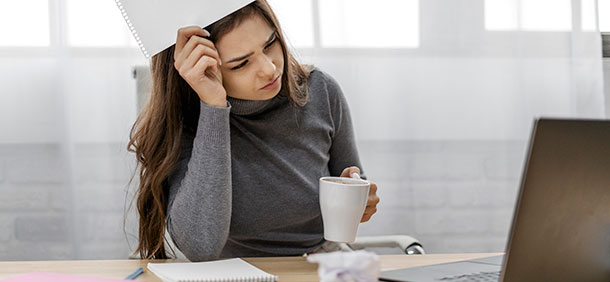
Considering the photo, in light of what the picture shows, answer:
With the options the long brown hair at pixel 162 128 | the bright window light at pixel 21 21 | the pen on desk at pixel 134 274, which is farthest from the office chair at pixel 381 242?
the pen on desk at pixel 134 274

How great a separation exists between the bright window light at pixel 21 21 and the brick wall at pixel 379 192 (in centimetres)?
28

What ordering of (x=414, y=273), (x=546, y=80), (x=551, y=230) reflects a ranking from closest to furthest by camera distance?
(x=551, y=230) → (x=414, y=273) → (x=546, y=80)

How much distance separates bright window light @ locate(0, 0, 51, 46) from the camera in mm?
1620

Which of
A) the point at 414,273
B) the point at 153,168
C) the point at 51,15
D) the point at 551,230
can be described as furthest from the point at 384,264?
the point at 51,15

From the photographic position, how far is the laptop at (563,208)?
54cm

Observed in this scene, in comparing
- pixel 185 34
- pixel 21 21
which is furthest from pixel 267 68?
pixel 21 21

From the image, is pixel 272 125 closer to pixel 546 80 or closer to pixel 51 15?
pixel 51 15

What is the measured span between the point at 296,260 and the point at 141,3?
0.45 m

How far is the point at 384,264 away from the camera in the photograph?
34.5 inches

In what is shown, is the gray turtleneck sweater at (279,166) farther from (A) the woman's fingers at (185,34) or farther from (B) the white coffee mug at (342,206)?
(B) the white coffee mug at (342,206)

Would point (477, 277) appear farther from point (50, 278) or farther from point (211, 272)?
point (50, 278)

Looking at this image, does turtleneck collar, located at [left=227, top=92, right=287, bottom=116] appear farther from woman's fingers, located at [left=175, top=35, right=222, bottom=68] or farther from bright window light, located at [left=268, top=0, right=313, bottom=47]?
bright window light, located at [left=268, top=0, right=313, bottom=47]

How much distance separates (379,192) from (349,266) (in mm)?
1249

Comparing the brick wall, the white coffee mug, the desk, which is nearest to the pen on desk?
the desk
